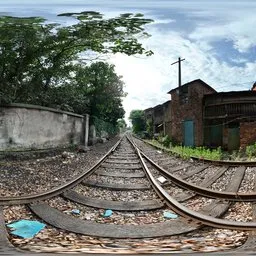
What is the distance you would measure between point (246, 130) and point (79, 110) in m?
7.65

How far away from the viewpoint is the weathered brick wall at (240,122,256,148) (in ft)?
44.6

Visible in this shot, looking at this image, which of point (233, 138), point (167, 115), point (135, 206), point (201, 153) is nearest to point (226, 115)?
point (233, 138)

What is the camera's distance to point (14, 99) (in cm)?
1011

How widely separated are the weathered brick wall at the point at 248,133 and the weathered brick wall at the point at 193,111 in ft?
20.0

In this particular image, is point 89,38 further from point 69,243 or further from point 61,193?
point 69,243

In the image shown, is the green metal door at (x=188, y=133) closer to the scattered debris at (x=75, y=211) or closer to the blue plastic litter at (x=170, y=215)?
the blue plastic litter at (x=170, y=215)

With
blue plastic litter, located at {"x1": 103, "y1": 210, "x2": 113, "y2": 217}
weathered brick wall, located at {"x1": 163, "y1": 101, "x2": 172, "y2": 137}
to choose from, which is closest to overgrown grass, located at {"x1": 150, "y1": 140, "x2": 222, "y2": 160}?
blue plastic litter, located at {"x1": 103, "y1": 210, "x2": 113, "y2": 217}

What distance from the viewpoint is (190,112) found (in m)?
20.7

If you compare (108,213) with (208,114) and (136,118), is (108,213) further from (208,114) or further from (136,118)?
(208,114)

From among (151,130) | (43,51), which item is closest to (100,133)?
(151,130)

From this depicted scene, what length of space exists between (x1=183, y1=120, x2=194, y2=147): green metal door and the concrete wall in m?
8.42

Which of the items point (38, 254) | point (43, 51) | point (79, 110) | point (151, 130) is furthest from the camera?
point (151, 130)

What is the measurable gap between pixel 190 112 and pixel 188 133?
1379 mm

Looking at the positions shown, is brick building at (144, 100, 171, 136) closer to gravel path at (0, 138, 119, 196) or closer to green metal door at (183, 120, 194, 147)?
green metal door at (183, 120, 194, 147)
